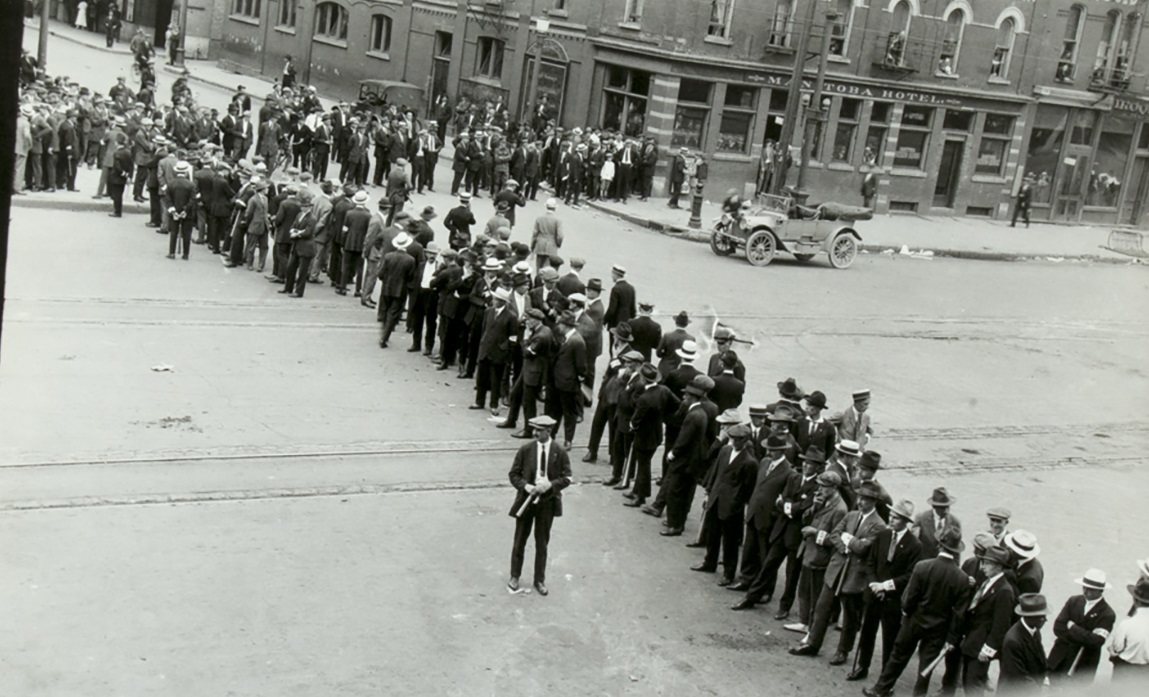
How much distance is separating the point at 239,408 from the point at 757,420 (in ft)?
20.1

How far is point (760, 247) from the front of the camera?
27297mm

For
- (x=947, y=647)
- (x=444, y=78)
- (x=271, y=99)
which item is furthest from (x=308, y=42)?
(x=947, y=647)

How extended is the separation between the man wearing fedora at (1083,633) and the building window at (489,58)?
1289 inches

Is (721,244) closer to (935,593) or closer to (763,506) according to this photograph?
(763,506)

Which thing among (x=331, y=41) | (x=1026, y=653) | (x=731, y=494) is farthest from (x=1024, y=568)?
(x=331, y=41)

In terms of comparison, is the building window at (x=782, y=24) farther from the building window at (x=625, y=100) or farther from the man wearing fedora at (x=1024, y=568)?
the man wearing fedora at (x=1024, y=568)

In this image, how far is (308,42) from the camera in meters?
47.7

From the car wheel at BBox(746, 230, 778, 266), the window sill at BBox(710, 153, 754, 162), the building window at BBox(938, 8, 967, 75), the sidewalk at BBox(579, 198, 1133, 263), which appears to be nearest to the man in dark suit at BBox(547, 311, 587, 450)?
the car wheel at BBox(746, 230, 778, 266)

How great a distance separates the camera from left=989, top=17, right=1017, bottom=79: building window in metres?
40.0

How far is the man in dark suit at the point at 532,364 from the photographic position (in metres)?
14.7

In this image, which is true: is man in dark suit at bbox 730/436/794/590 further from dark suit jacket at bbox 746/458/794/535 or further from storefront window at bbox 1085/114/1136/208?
storefront window at bbox 1085/114/1136/208

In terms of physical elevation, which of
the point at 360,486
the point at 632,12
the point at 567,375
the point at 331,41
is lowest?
the point at 360,486

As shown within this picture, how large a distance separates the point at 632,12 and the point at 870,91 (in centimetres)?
768

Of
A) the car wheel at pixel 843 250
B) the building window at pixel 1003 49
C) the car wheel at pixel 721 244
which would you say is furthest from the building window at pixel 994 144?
the car wheel at pixel 721 244
